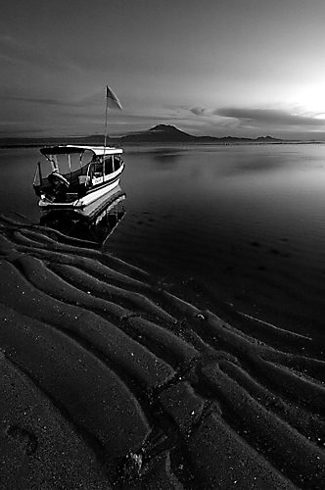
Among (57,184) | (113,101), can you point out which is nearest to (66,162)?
(113,101)

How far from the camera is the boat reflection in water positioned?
16.1 metres

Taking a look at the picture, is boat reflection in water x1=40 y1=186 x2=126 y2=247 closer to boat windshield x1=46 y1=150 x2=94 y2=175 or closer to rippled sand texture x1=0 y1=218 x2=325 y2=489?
boat windshield x1=46 y1=150 x2=94 y2=175

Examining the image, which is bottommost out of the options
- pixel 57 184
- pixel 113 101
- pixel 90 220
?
pixel 90 220

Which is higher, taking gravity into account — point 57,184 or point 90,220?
point 57,184

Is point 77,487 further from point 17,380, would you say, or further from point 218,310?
point 218,310

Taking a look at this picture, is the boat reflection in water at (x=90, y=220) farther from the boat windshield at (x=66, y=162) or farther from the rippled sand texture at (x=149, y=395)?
the rippled sand texture at (x=149, y=395)

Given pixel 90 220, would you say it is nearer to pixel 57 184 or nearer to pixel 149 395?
pixel 57 184

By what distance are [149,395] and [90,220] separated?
15.4 meters

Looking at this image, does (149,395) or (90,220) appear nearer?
(149,395)

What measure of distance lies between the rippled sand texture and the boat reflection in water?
756cm

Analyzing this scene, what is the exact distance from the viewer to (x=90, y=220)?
1928cm

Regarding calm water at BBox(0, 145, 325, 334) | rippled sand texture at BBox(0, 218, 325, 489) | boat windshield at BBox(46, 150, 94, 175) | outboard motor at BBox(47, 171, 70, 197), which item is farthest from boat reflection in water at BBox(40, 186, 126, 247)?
rippled sand texture at BBox(0, 218, 325, 489)

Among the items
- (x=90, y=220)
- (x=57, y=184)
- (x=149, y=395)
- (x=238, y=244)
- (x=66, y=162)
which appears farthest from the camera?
(x=66, y=162)

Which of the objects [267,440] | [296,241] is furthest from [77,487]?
Answer: [296,241]
